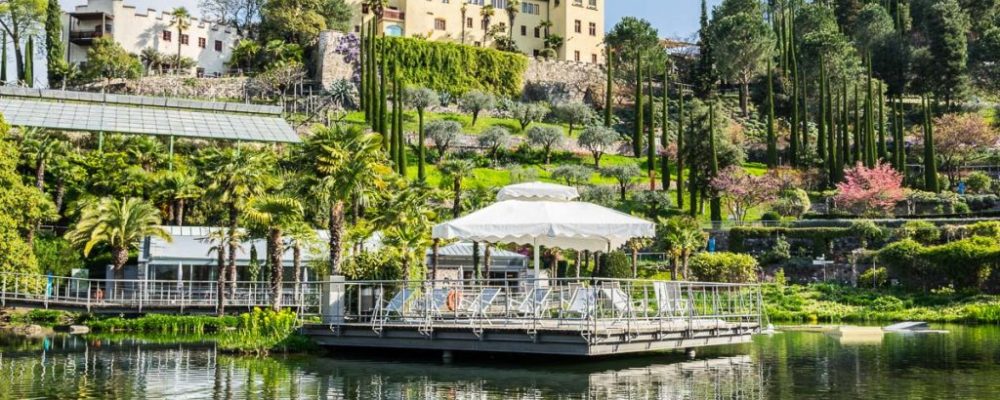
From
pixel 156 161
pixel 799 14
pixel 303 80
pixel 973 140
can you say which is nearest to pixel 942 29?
pixel 799 14

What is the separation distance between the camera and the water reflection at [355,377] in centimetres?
1800

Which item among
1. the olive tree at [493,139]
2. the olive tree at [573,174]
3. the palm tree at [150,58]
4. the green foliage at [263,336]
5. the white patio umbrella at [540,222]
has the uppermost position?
the palm tree at [150,58]

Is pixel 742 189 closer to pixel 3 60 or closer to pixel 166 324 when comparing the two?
pixel 166 324

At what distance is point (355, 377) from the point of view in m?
20.5

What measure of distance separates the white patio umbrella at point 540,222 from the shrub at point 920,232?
32.0 metres

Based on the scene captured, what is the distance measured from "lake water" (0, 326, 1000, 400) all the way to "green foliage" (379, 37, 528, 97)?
57025 millimetres

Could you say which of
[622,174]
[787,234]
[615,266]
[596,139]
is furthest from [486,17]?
[615,266]

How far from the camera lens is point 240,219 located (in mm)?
39656

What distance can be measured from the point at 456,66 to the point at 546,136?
1736 cm

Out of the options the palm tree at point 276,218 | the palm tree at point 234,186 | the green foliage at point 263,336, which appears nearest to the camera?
the green foliage at point 263,336

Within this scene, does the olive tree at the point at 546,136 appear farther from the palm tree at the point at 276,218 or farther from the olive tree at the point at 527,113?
the palm tree at the point at 276,218

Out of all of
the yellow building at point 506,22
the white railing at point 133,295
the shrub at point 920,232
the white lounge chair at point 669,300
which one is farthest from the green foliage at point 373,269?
the yellow building at point 506,22

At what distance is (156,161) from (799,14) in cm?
6395

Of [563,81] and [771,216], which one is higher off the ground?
[563,81]
